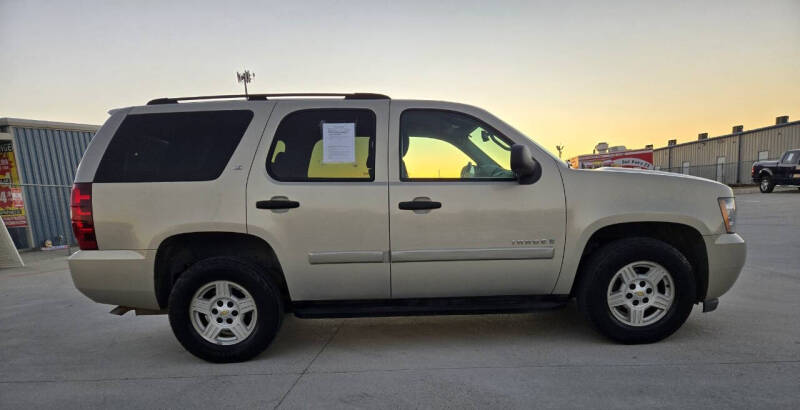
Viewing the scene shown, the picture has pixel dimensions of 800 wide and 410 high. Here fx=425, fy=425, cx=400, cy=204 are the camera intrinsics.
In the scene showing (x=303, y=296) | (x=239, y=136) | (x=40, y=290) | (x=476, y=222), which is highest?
(x=239, y=136)

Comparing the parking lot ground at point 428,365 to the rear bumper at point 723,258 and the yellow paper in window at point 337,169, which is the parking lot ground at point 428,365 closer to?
the rear bumper at point 723,258

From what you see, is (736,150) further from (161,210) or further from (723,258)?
(161,210)

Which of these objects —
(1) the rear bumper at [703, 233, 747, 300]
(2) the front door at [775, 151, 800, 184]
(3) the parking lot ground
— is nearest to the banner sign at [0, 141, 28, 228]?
(3) the parking lot ground

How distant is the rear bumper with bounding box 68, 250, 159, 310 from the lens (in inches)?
124

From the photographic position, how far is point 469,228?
126 inches

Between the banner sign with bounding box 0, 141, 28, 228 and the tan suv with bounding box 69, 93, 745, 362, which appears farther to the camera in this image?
the banner sign with bounding box 0, 141, 28, 228

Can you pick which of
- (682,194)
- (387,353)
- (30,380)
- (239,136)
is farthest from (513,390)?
(30,380)

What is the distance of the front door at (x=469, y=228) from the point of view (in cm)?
318

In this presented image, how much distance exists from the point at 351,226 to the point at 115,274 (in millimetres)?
1787

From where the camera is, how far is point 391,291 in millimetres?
3273

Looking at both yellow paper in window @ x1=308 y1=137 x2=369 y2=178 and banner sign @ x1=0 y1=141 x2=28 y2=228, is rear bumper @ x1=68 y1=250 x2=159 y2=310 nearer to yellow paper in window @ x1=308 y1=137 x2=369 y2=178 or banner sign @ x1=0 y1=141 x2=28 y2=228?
yellow paper in window @ x1=308 y1=137 x2=369 y2=178

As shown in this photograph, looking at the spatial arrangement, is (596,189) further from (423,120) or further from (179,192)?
(179,192)

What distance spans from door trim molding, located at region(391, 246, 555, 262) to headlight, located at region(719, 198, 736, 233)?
4.55 feet

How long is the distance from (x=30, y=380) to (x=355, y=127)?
2.99 meters
